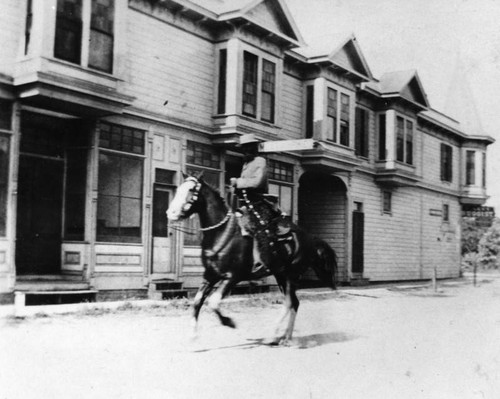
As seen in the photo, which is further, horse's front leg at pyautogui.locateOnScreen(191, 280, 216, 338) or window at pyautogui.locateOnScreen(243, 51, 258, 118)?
window at pyautogui.locateOnScreen(243, 51, 258, 118)

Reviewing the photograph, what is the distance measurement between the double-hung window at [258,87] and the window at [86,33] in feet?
16.3

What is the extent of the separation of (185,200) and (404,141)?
20.0 metres

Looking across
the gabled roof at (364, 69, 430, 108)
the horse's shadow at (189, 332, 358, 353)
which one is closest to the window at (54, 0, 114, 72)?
the horse's shadow at (189, 332, 358, 353)

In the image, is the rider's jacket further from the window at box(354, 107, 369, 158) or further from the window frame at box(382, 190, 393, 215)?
the window frame at box(382, 190, 393, 215)

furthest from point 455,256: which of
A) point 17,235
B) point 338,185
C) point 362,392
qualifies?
point 362,392

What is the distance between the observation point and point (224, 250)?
9117 mm

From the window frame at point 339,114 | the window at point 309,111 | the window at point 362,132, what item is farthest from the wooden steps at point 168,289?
the window at point 362,132

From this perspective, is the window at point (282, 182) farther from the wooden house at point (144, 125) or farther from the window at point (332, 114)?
the window at point (332, 114)

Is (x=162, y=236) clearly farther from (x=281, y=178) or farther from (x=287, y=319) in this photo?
(x=287, y=319)

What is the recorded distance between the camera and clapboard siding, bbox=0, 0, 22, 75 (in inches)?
480

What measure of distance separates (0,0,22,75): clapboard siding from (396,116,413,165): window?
18.1 metres

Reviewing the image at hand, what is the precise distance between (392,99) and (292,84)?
6759 millimetres

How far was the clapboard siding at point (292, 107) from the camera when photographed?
20.7 meters

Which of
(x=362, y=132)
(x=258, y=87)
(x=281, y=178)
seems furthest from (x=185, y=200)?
(x=362, y=132)
